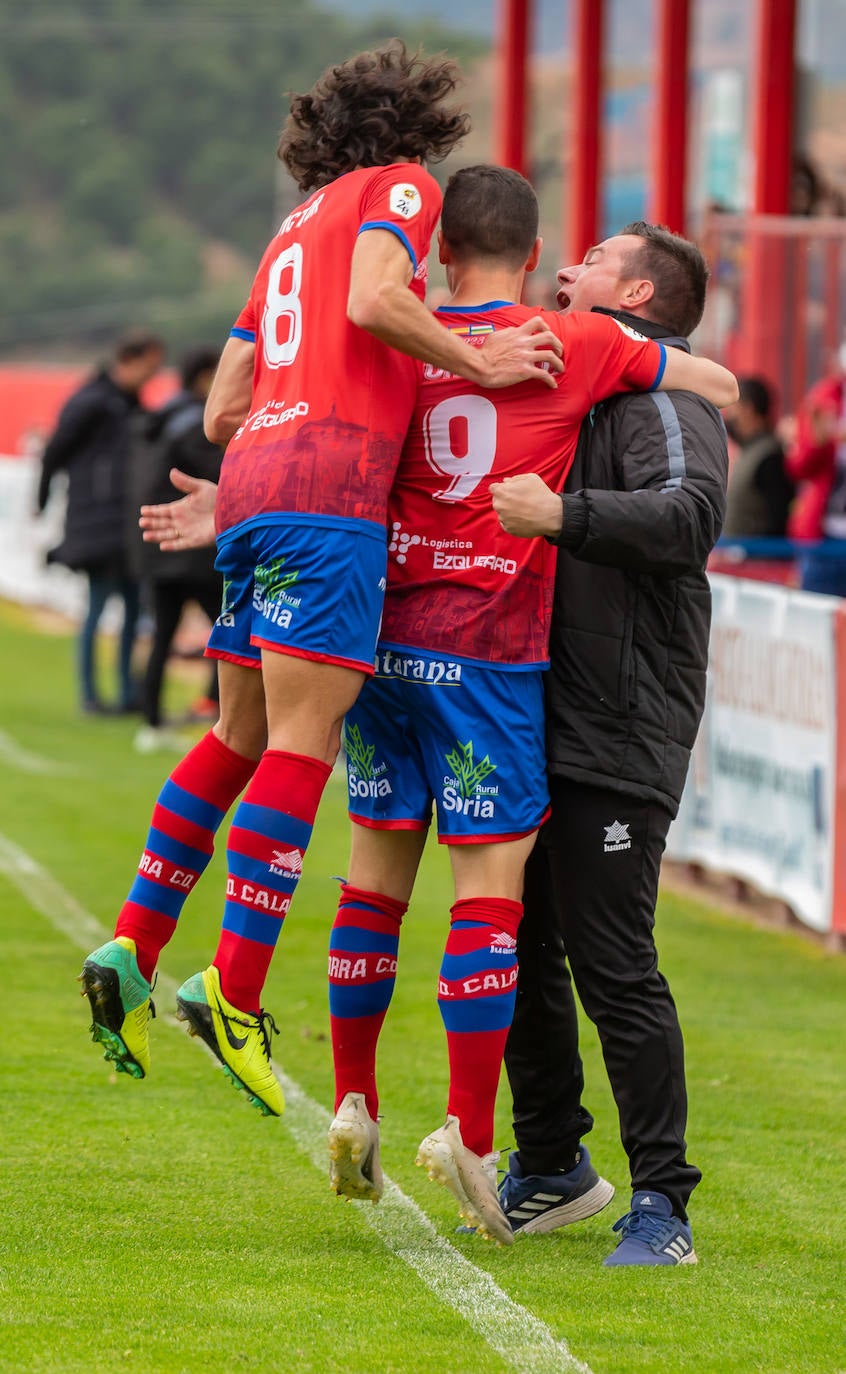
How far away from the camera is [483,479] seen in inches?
175

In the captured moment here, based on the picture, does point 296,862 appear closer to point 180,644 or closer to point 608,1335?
point 608,1335

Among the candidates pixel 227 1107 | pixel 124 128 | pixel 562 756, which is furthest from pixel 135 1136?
pixel 124 128

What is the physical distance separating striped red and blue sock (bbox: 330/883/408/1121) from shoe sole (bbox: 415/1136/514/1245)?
330 mm

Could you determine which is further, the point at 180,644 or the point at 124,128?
the point at 124,128

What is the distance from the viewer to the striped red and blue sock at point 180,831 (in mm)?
4730

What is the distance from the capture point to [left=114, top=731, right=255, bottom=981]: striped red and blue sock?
4.73 m

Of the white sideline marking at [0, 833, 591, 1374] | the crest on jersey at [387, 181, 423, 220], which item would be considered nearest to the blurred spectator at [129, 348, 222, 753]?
the white sideline marking at [0, 833, 591, 1374]

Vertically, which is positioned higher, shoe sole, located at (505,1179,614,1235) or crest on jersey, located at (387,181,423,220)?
crest on jersey, located at (387,181,423,220)

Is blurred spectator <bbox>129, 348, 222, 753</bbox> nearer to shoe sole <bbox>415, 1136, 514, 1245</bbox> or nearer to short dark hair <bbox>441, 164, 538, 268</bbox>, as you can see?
short dark hair <bbox>441, 164, 538, 268</bbox>

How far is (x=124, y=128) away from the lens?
235ft

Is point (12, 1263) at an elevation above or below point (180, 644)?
above

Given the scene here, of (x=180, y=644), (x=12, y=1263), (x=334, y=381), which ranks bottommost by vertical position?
(x=180, y=644)

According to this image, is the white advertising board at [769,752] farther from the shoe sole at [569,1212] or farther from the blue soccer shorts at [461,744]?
the blue soccer shorts at [461,744]

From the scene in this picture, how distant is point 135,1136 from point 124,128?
6932 centimetres
